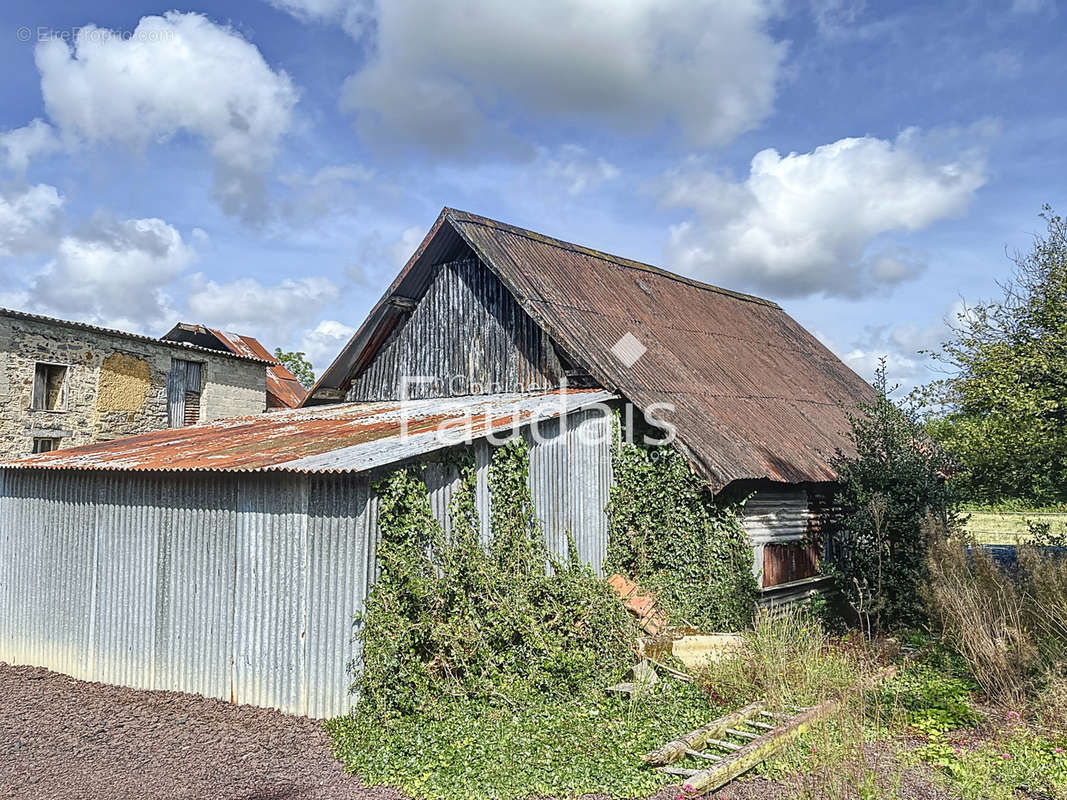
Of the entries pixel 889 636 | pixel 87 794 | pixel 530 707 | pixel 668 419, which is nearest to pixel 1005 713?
pixel 889 636

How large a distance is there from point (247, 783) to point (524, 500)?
177 inches

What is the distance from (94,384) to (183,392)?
A: 92.2 inches

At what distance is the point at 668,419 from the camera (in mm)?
11539

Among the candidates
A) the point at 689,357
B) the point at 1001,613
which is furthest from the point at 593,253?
the point at 1001,613

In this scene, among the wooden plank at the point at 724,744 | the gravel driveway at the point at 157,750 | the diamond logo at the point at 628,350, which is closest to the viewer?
the gravel driveway at the point at 157,750

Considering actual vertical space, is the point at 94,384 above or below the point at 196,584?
above

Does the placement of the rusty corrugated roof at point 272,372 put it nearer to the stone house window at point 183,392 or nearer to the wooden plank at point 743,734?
the stone house window at point 183,392

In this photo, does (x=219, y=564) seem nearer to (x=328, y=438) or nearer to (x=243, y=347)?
(x=328, y=438)

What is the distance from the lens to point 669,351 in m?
14.5

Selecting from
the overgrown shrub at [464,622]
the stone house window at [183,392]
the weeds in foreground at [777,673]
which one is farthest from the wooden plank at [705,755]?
the stone house window at [183,392]

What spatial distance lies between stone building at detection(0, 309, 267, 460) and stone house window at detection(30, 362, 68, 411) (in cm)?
2

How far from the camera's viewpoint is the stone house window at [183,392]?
63.9 ft

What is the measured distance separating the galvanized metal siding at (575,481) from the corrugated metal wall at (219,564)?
0.08 feet

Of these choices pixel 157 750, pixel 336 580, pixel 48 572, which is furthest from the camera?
pixel 48 572
